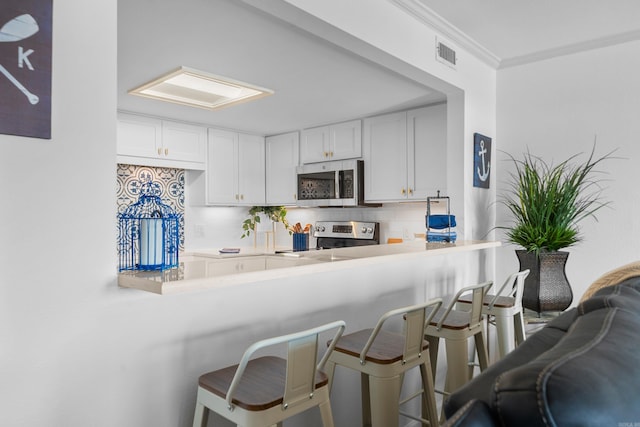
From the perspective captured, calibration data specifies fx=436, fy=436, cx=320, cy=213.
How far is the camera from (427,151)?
386cm

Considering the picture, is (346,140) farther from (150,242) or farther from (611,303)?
(611,303)

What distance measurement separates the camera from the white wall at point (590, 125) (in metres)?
3.11

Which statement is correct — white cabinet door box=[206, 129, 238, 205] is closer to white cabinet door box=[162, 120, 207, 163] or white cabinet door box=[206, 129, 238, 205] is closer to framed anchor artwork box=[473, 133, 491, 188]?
white cabinet door box=[162, 120, 207, 163]

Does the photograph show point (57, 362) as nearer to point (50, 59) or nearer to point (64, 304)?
point (64, 304)

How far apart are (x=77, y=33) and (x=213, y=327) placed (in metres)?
1.03

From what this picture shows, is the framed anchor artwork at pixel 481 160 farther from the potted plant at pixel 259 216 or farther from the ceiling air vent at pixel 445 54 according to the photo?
the potted plant at pixel 259 216

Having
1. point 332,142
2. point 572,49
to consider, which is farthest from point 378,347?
point 332,142

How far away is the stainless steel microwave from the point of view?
434 cm

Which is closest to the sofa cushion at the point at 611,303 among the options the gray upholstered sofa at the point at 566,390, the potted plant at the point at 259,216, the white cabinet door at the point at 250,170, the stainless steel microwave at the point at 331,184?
the gray upholstered sofa at the point at 566,390

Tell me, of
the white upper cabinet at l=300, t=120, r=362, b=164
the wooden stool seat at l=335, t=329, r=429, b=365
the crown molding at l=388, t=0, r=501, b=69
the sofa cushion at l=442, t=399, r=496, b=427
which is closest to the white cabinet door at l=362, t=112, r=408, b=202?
the white upper cabinet at l=300, t=120, r=362, b=164

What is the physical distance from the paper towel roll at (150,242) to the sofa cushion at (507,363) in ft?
3.51

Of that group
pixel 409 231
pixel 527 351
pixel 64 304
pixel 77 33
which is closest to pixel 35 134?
pixel 77 33

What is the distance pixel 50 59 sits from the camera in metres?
1.19

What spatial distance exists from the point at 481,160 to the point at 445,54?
2.98 ft
